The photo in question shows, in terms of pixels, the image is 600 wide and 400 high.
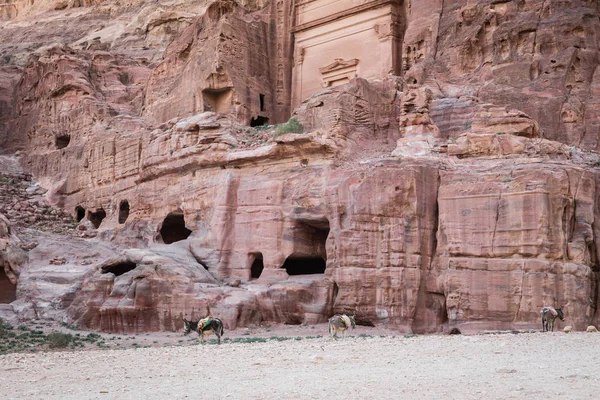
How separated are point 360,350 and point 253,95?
2211 cm

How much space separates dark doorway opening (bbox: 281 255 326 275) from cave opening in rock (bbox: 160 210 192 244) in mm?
4882

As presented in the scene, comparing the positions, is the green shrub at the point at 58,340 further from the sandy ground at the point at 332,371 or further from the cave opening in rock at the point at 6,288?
the cave opening in rock at the point at 6,288

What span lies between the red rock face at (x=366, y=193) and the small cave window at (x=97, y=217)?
106 mm

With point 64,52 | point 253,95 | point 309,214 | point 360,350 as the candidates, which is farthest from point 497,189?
point 64,52

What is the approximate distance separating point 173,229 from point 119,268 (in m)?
5.47

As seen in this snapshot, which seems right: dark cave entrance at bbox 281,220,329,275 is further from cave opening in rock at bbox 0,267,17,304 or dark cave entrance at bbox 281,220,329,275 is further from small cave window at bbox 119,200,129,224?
small cave window at bbox 119,200,129,224

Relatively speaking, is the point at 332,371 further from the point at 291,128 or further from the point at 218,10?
the point at 218,10

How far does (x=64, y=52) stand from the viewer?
1592 inches

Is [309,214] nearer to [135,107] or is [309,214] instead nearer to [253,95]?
[253,95]

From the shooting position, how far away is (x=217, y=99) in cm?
3344

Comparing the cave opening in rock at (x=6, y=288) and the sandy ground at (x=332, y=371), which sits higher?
the cave opening in rock at (x=6, y=288)

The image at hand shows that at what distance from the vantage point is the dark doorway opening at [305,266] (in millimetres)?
25312

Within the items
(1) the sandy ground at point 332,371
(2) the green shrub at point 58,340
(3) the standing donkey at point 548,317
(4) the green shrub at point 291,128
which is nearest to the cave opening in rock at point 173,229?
(4) the green shrub at point 291,128

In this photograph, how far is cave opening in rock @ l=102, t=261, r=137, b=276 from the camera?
23812 millimetres
